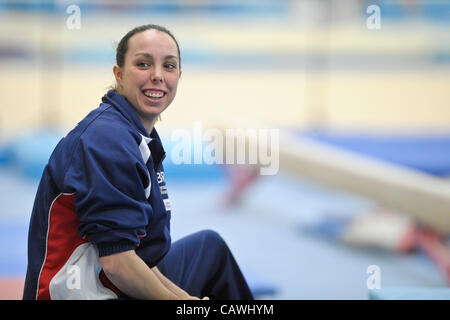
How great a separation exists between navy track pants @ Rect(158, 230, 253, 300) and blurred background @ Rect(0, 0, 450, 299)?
2.26 metres

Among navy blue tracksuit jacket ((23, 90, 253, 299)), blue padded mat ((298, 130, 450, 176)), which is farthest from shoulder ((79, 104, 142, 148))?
blue padded mat ((298, 130, 450, 176))

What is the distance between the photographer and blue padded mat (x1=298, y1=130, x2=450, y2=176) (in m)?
3.92

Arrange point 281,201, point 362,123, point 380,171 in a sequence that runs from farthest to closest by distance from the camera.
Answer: point 362,123
point 281,201
point 380,171

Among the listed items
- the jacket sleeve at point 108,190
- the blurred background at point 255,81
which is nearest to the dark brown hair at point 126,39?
the jacket sleeve at point 108,190

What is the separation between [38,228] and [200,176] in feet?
12.4

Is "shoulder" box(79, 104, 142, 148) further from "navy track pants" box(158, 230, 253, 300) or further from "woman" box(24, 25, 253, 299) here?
"navy track pants" box(158, 230, 253, 300)

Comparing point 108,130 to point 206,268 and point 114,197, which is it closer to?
point 114,197

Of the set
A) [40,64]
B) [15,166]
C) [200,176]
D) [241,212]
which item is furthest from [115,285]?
[40,64]

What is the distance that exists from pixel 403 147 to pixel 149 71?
3.34 m

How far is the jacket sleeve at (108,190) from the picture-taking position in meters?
1.28

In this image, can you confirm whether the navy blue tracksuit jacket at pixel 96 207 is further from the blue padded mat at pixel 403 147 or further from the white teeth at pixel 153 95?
the blue padded mat at pixel 403 147

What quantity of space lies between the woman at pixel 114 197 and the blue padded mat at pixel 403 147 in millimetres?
2743
